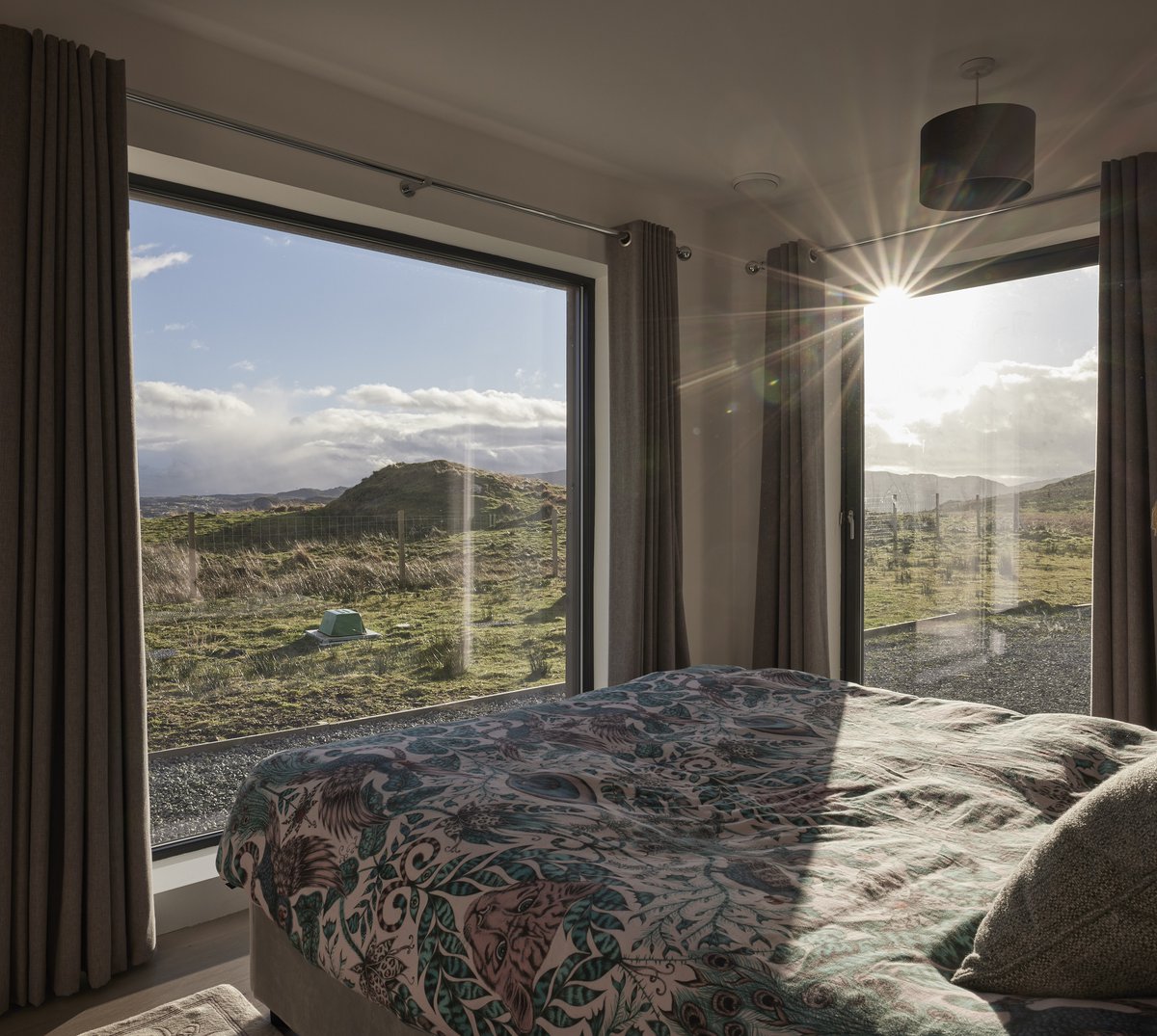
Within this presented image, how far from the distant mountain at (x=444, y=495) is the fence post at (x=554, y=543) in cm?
5

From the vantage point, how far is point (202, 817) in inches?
114

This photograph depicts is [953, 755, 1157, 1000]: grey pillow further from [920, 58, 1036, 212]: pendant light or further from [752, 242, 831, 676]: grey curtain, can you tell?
[752, 242, 831, 676]: grey curtain

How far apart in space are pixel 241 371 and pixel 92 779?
1.40 metres

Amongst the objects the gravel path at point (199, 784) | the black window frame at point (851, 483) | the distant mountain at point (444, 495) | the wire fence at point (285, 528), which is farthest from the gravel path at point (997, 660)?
the gravel path at point (199, 784)

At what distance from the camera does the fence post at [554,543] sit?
398cm

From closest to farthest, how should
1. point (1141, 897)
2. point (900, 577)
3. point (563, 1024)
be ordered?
point (1141, 897) → point (563, 1024) → point (900, 577)

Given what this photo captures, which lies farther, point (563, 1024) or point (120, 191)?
point (120, 191)

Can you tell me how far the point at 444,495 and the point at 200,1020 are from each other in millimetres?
2001

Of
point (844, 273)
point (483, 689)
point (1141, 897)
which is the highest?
point (844, 273)

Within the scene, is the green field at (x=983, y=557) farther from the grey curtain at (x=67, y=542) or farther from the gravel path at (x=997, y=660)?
the grey curtain at (x=67, y=542)

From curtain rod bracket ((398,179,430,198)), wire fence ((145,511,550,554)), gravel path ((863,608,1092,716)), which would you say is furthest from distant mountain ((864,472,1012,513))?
curtain rod bracket ((398,179,430,198))

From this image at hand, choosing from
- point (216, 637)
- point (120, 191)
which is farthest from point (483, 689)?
point (120, 191)

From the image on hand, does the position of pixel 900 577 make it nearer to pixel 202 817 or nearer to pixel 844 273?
pixel 844 273

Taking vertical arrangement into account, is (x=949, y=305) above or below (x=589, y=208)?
below
